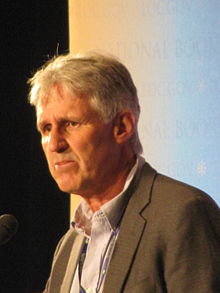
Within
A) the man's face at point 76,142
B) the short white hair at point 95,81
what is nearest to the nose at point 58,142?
the man's face at point 76,142

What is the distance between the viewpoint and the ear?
6.38 feet

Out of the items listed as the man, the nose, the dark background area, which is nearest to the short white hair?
the man

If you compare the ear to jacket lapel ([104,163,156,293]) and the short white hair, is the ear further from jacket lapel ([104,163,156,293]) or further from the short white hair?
jacket lapel ([104,163,156,293])

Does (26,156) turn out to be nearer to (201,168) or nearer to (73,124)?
(201,168)

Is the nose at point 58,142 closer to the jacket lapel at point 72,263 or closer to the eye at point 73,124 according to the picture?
the eye at point 73,124

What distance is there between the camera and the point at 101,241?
1907 millimetres

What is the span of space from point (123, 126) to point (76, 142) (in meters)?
0.21

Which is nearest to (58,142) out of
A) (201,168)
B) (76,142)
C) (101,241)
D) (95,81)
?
(76,142)

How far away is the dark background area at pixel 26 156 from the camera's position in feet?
12.7

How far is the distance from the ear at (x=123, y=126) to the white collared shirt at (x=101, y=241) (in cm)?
10

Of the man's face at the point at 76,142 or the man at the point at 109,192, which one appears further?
the man's face at the point at 76,142

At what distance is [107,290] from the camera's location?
1.66 m

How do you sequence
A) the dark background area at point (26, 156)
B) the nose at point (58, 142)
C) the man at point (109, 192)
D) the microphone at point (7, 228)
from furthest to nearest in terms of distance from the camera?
the dark background area at point (26, 156)
the nose at point (58, 142)
the microphone at point (7, 228)
the man at point (109, 192)

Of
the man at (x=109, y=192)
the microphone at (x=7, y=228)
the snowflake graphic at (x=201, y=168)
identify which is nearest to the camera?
the man at (x=109, y=192)
